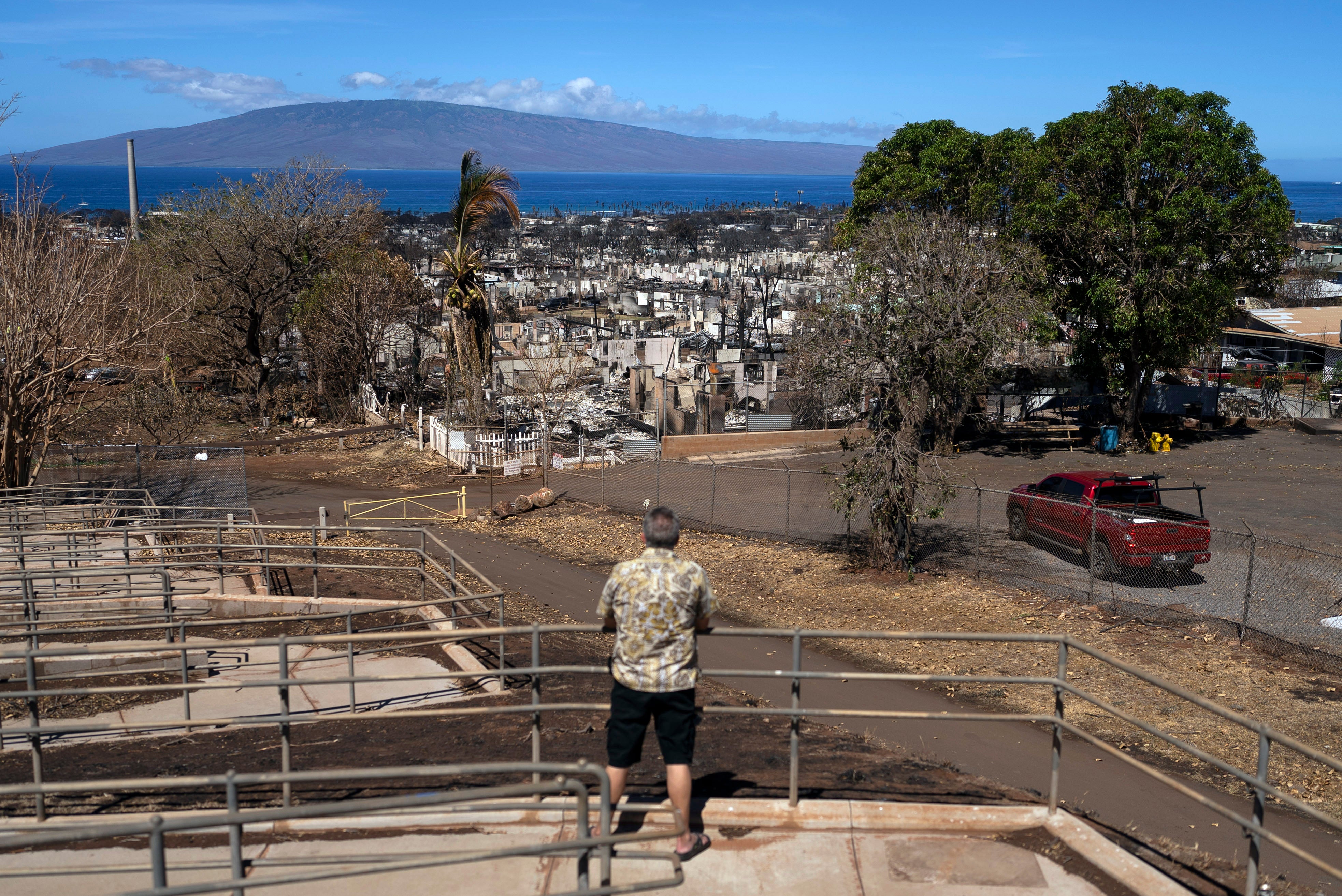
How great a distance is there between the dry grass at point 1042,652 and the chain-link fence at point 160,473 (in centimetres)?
895

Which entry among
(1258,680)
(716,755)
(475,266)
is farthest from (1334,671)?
(475,266)

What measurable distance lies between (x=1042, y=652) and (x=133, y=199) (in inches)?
3047

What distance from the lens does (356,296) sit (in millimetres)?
40594

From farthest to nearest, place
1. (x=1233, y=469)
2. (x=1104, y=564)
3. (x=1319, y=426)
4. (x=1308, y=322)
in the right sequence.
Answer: (x=1308, y=322), (x=1319, y=426), (x=1233, y=469), (x=1104, y=564)

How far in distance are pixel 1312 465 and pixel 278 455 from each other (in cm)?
3281

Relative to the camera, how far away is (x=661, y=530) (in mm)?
5137

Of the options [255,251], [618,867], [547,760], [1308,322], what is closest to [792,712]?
[618,867]

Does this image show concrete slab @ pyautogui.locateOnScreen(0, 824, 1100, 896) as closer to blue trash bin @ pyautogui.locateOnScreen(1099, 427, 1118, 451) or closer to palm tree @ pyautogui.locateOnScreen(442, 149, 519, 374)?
blue trash bin @ pyautogui.locateOnScreen(1099, 427, 1118, 451)

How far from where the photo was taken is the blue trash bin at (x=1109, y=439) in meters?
31.8

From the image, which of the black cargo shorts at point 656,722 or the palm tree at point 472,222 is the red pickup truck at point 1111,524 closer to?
the black cargo shorts at point 656,722

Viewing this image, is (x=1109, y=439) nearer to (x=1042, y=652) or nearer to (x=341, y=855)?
(x=1042, y=652)

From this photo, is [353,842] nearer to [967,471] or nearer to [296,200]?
[967,471]

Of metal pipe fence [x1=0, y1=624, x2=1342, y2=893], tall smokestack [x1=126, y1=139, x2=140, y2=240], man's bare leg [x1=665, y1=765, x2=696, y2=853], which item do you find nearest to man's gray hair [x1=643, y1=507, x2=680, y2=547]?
metal pipe fence [x1=0, y1=624, x2=1342, y2=893]

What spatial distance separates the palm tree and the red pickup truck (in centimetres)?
2140
